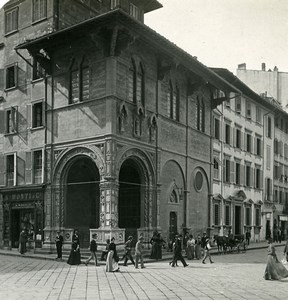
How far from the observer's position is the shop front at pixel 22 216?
27.5 meters

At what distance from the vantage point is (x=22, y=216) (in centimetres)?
2905

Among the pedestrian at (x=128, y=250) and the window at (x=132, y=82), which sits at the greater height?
the window at (x=132, y=82)

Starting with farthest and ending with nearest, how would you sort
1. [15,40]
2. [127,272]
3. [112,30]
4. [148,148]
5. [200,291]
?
[15,40] → [148,148] → [112,30] → [127,272] → [200,291]

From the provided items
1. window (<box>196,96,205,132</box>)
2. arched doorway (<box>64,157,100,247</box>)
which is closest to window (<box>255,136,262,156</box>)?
window (<box>196,96,205,132</box>)

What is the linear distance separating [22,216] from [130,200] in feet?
21.1

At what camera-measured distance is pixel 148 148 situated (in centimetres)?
2728

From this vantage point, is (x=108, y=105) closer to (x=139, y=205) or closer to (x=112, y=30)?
(x=112, y=30)

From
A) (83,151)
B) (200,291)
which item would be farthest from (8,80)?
(200,291)

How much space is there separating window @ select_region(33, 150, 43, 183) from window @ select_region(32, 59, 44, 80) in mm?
4287

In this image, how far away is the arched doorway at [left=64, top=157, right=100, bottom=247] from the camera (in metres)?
27.7

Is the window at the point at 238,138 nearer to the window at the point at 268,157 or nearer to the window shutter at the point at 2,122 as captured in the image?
the window at the point at 268,157

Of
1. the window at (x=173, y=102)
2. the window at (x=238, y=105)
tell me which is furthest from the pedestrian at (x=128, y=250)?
the window at (x=238, y=105)

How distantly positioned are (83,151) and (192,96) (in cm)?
999

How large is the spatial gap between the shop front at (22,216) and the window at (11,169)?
0.71 metres
